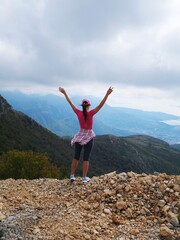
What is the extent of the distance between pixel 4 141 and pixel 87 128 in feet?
280

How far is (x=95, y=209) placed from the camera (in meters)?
8.30

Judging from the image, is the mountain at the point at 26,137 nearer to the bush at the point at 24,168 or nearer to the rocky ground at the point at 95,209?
the bush at the point at 24,168

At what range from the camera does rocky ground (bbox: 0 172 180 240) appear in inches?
273

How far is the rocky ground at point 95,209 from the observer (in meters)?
6.95

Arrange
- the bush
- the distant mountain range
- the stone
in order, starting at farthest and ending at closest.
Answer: the distant mountain range, the bush, the stone

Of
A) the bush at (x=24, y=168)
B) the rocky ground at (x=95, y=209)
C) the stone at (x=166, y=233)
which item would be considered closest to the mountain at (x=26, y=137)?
the bush at (x=24, y=168)

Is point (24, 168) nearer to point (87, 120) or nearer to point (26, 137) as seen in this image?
point (87, 120)

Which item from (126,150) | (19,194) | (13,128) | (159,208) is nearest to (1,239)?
(19,194)

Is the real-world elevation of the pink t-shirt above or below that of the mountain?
above

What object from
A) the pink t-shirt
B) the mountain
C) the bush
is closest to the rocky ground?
the pink t-shirt

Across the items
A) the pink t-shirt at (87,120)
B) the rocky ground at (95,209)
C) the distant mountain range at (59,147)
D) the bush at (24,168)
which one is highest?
the pink t-shirt at (87,120)

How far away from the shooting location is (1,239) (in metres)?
6.53

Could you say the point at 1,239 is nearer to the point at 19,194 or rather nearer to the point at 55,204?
the point at 55,204

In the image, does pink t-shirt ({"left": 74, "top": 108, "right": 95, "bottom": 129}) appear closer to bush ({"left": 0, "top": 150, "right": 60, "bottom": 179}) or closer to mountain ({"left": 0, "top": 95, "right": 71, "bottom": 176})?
bush ({"left": 0, "top": 150, "right": 60, "bottom": 179})
